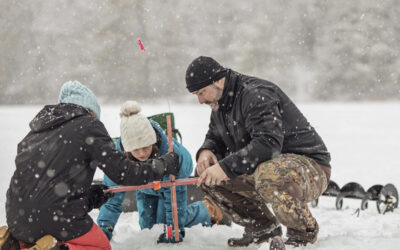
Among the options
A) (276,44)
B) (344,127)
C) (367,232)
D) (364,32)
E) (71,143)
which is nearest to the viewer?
(71,143)

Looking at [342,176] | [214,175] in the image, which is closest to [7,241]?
[214,175]

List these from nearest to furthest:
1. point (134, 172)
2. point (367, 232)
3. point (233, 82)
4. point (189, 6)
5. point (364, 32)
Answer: point (134, 172), point (233, 82), point (367, 232), point (364, 32), point (189, 6)

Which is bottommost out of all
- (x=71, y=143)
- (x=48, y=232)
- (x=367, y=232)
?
(x=367, y=232)

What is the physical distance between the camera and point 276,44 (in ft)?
95.9

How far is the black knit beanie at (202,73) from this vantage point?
2.98 meters

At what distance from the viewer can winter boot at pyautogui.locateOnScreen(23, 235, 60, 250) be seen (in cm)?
244

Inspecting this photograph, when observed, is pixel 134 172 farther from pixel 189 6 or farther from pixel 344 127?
pixel 189 6

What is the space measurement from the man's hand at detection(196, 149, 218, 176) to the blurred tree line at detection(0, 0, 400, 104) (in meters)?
24.7

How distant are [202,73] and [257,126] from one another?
0.52m

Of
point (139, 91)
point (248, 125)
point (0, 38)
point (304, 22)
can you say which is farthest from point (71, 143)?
point (0, 38)

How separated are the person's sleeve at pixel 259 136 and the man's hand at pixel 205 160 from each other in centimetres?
42

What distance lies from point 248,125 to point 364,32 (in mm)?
26576

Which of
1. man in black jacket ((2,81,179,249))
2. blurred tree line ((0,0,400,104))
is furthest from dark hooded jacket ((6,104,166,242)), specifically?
blurred tree line ((0,0,400,104))

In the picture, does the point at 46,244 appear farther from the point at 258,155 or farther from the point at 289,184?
the point at 289,184
